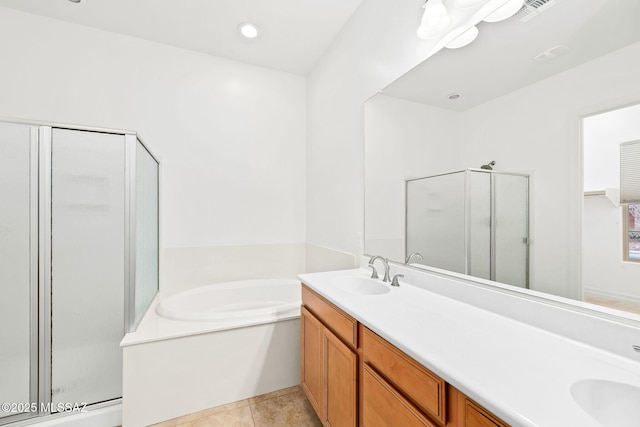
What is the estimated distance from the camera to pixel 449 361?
70cm

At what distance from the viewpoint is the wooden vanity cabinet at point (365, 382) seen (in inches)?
27.0

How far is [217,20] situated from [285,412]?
2.84 metres

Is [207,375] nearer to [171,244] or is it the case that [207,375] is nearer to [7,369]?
[7,369]

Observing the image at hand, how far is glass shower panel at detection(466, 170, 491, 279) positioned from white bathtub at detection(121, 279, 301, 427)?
123 centimetres

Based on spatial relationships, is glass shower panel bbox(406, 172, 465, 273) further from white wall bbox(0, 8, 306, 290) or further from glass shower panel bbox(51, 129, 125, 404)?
glass shower panel bbox(51, 129, 125, 404)

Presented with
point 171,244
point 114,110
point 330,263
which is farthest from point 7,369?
point 330,263

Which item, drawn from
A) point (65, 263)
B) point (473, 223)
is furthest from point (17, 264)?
point (473, 223)

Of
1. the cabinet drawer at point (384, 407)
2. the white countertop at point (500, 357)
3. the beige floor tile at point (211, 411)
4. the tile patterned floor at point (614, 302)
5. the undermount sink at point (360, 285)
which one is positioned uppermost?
the tile patterned floor at point (614, 302)

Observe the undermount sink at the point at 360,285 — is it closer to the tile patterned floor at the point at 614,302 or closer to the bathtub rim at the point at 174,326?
the bathtub rim at the point at 174,326

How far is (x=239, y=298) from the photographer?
8.33 feet

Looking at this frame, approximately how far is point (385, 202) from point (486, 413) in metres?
1.20

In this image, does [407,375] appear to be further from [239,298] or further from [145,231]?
[239,298]

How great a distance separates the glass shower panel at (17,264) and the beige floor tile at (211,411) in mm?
805

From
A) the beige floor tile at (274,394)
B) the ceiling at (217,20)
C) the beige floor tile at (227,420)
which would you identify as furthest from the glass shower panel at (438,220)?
the ceiling at (217,20)
